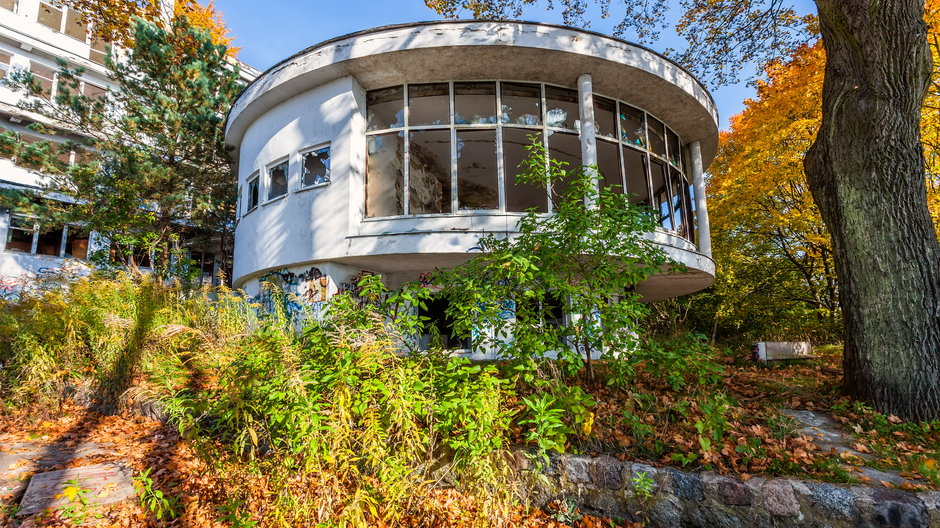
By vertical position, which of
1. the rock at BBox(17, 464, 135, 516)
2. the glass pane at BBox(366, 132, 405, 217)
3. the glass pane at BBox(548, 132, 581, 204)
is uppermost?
the glass pane at BBox(548, 132, 581, 204)

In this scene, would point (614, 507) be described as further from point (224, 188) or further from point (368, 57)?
point (224, 188)

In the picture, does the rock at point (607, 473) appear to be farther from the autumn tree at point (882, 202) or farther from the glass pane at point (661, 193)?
the glass pane at point (661, 193)

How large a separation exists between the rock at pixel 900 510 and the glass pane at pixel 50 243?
23342mm

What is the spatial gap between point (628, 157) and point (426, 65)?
561 centimetres

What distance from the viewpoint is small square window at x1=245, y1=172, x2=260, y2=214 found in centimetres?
1037

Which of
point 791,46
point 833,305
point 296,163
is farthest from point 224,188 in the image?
point 833,305

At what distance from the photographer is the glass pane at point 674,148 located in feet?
34.7

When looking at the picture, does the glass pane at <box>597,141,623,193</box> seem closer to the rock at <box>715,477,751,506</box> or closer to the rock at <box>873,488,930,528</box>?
the rock at <box>715,477,751,506</box>

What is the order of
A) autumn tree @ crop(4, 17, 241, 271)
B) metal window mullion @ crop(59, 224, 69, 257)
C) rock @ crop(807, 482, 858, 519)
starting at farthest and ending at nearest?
metal window mullion @ crop(59, 224, 69, 257) < autumn tree @ crop(4, 17, 241, 271) < rock @ crop(807, 482, 858, 519)

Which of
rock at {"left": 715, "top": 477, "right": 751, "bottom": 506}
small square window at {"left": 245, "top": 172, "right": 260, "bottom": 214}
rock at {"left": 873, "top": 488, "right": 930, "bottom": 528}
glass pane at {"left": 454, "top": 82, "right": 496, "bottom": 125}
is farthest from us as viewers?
small square window at {"left": 245, "top": 172, "right": 260, "bottom": 214}

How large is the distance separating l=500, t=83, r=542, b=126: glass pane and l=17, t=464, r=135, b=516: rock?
796 cm

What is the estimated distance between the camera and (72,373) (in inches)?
240

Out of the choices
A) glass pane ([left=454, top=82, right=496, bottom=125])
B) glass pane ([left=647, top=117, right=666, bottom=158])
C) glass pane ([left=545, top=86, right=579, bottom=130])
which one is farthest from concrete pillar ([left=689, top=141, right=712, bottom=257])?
glass pane ([left=454, top=82, right=496, bottom=125])

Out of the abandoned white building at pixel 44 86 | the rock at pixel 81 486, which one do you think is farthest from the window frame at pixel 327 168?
the abandoned white building at pixel 44 86
